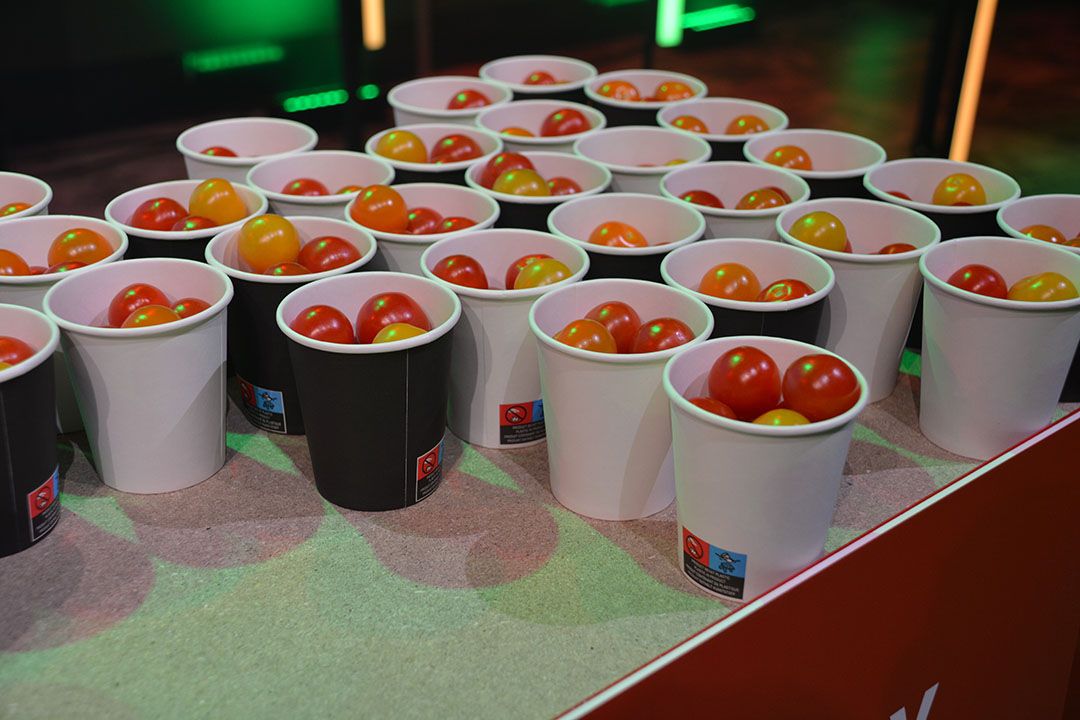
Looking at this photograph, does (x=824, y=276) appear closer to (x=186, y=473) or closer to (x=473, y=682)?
(x=473, y=682)

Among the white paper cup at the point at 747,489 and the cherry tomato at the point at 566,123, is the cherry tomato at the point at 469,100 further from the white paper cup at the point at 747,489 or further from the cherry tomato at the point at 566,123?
the white paper cup at the point at 747,489

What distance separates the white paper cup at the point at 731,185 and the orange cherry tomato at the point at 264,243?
71 cm

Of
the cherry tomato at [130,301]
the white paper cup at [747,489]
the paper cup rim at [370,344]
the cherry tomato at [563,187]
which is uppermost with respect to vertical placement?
the cherry tomato at [563,187]


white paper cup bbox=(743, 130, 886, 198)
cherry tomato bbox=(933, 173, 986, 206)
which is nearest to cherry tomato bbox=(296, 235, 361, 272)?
white paper cup bbox=(743, 130, 886, 198)

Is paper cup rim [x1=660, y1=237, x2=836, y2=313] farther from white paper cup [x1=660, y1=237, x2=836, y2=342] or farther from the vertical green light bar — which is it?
the vertical green light bar

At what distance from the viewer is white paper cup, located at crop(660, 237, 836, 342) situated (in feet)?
5.25

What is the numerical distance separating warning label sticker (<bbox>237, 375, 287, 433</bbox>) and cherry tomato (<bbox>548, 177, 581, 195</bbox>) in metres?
0.69

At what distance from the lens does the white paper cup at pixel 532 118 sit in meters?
2.37

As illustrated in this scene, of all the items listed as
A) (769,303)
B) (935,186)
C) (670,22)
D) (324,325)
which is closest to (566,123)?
(935,186)

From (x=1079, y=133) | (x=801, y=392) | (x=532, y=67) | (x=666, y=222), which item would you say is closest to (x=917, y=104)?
(x=1079, y=133)

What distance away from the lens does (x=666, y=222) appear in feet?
6.64

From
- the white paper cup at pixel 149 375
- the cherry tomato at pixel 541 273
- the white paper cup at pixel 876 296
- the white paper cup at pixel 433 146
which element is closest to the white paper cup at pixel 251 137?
the white paper cup at pixel 433 146

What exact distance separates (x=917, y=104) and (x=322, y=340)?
3676mm

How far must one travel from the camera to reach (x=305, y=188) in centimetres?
210
